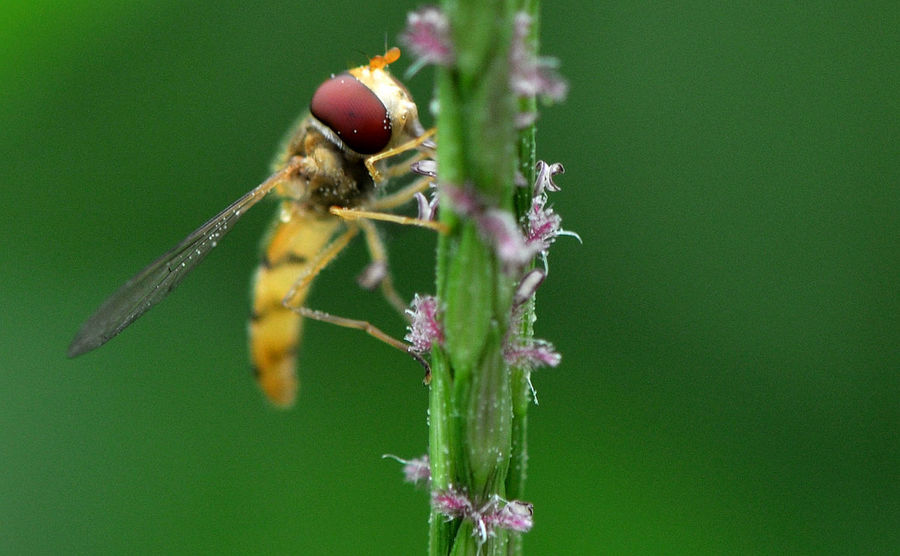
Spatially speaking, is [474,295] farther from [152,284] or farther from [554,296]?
[554,296]

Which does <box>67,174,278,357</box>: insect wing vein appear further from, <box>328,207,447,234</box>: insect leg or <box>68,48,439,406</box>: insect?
<box>328,207,447,234</box>: insect leg

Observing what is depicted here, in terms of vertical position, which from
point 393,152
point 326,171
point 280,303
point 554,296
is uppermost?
point 554,296

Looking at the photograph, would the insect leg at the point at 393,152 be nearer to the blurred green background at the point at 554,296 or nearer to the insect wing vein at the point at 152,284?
the insect wing vein at the point at 152,284

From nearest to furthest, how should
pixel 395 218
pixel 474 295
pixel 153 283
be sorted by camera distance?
pixel 474 295
pixel 395 218
pixel 153 283

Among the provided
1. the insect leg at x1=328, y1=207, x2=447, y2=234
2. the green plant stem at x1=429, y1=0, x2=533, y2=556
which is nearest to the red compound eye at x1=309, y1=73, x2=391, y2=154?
the insect leg at x1=328, y1=207, x2=447, y2=234

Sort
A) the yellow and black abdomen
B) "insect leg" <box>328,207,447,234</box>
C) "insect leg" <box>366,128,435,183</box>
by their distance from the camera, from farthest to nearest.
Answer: the yellow and black abdomen → "insect leg" <box>366,128,435,183</box> → "insect leg" <box>328,207,447,234</box>

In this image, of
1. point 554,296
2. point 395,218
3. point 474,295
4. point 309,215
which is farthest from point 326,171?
point 474,295
